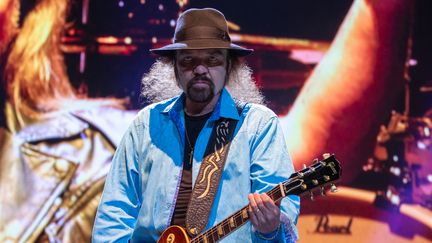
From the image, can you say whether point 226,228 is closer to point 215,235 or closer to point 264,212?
point 215,235

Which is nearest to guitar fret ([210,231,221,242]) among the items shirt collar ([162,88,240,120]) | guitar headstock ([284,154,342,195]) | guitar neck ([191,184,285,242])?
guitar neck ([191,184,285,242])

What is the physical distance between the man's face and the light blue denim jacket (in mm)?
96

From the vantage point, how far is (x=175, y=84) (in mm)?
3172

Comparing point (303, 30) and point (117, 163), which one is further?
point (303, 30)

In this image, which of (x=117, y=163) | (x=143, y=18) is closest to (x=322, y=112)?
(x=143, y=18)

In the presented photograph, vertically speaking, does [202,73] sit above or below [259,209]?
above

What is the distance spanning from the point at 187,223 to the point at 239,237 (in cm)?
22

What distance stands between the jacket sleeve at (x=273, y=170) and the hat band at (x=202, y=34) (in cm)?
44

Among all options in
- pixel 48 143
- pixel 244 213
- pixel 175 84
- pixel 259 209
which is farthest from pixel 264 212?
pixel 48 143

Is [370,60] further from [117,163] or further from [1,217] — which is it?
[1,217]

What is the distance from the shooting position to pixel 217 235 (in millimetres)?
2535

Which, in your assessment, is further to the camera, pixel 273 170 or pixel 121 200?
pixel 121 200

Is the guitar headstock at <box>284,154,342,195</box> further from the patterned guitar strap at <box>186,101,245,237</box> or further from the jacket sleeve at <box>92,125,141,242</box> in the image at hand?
the jacket sleeve at <box>92,125,141,242</box>

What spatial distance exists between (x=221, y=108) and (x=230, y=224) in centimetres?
52
